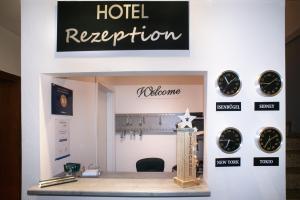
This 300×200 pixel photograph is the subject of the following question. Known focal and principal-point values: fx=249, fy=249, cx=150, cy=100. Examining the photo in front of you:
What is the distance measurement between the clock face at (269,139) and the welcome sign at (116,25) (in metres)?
0.96

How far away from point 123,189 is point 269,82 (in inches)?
58.4

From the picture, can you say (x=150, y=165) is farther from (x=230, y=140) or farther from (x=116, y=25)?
(x=116, y=25)

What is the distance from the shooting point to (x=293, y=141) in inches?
148

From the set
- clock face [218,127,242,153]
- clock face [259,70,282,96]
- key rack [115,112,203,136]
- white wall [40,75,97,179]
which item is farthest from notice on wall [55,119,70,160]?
clock face [259,70,282,96]

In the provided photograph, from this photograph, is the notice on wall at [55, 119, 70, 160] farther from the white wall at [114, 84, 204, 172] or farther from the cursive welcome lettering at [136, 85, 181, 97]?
the cursive welcome lettering at [136, 85, 181, 97]

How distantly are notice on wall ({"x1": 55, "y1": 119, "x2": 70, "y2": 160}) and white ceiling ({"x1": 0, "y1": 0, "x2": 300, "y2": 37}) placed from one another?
143 centimetres

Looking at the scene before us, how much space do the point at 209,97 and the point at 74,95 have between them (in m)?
1.58

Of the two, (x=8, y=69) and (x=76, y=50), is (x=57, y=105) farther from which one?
(x=8, y=69)

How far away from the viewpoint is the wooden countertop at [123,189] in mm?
1954

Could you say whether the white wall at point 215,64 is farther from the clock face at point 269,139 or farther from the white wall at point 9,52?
the white wall at point 9,52

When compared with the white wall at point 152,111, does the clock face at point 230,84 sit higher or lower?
higher

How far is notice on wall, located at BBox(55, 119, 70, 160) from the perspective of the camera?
2.44 metres

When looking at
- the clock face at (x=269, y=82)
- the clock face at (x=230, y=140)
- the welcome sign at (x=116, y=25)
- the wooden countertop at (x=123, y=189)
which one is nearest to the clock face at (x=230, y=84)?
the clock face at (x=269, y=82)

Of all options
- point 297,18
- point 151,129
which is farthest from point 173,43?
point 297,18
